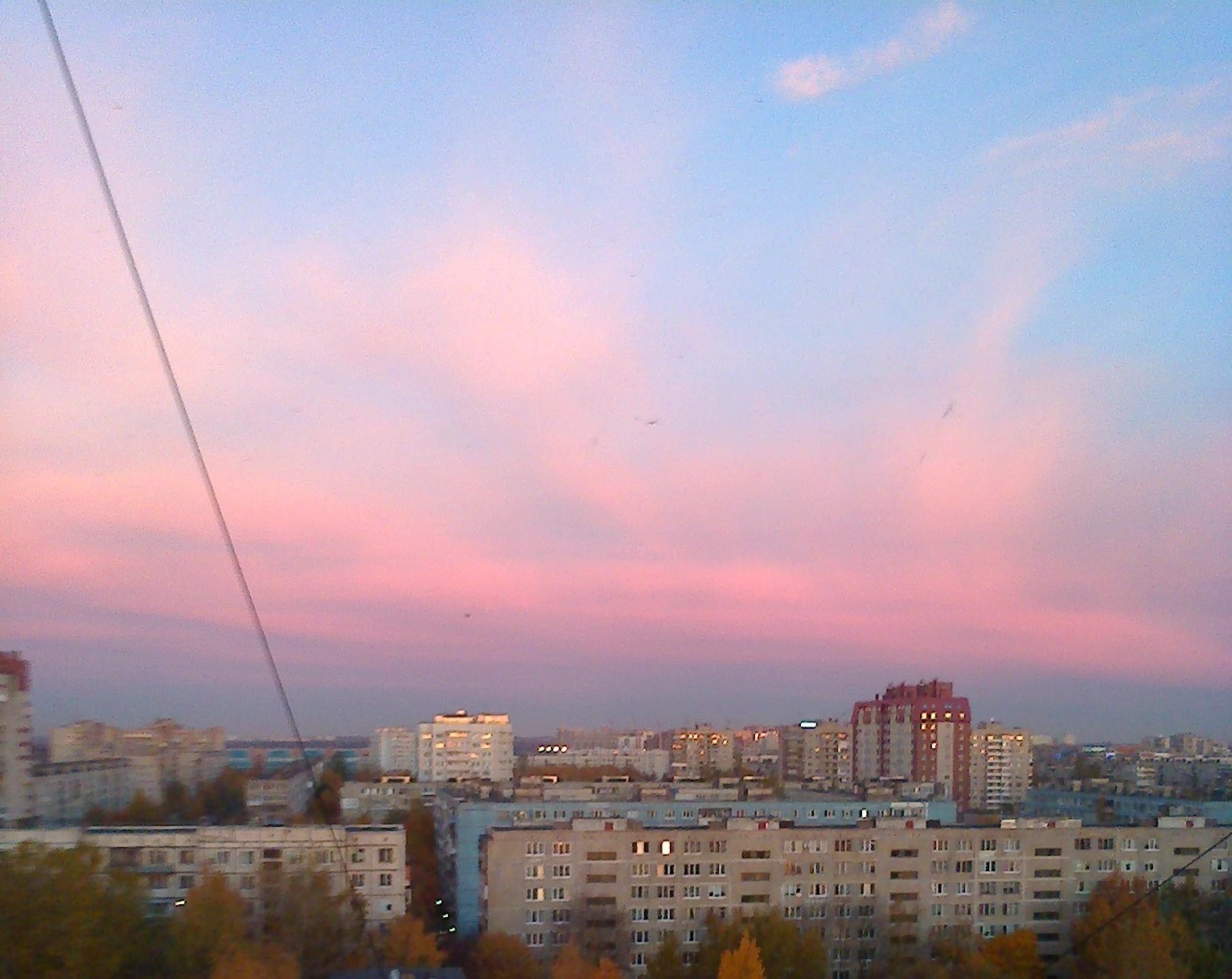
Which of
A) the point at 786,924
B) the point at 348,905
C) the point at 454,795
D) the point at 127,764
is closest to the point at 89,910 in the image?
the point at 348,905

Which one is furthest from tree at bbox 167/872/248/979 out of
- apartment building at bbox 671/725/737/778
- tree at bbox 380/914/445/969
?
apartment building at bbox 671/725/737/778

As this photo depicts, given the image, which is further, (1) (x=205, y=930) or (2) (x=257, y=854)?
(2) (x=257, y=854)

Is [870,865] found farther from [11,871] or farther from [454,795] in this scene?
[11,871]

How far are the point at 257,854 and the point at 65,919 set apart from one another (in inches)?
178

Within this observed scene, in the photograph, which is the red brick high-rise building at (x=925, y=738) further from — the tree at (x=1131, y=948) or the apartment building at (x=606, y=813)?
the tree at (x=1131, y=948)

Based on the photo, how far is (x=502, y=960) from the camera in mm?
9117

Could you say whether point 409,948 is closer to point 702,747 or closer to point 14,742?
point 14,742

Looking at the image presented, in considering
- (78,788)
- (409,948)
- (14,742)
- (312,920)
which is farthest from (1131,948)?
(78,788)

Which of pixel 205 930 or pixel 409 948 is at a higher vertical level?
pixel 205 930

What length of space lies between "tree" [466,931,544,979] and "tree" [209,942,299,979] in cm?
205

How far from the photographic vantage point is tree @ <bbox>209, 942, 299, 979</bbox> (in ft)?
21.3

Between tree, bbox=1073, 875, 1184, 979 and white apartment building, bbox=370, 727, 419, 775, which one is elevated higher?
tree, bbox=1073, 875, 1184, 979

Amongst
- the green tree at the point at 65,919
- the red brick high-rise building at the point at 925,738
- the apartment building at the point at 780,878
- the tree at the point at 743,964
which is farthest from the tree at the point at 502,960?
the red brick high-rise building at the point at 925,738

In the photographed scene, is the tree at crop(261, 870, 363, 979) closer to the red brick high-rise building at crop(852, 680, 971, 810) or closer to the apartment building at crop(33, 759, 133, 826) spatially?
the apartment building at crop(33, 759, 133, 826)
